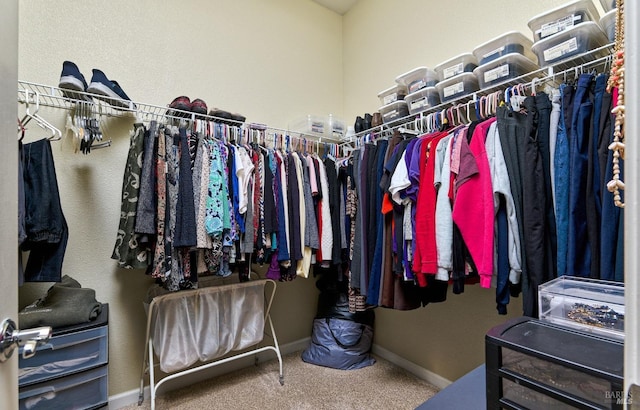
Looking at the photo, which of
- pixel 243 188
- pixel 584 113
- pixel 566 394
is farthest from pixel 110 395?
pixel 584 113

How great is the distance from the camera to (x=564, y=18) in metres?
1.28

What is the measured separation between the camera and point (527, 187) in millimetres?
1193

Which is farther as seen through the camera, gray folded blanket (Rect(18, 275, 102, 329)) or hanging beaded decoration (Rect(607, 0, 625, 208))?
gray folded blanket (Rect(18, 275, 102, 329))

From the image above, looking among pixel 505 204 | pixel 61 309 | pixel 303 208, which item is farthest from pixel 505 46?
pixel 61 309

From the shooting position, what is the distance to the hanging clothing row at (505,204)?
1.06 meters

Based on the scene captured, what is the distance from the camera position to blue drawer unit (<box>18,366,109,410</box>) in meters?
1.36

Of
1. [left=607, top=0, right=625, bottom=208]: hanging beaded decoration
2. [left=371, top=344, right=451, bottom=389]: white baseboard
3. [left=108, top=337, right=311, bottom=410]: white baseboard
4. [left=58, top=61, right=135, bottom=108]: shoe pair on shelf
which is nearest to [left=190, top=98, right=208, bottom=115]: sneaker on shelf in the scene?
[left=58, top=61, right=135, bottom=108]: shoe pair on shelf

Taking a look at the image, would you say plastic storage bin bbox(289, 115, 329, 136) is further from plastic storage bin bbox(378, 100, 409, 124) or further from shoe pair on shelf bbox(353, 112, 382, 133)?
plastic storage bin bbox(378, 100, 409, 124)

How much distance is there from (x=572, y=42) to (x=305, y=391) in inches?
90.9

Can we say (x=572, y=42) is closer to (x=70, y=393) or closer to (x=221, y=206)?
(x=221, y=206)

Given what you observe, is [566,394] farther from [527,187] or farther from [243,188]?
[243,188]

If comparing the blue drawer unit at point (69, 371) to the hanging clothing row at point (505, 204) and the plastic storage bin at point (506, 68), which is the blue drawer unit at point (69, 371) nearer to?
the hanging clothing row at point (505, 204)

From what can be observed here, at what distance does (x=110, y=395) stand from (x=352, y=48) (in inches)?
125

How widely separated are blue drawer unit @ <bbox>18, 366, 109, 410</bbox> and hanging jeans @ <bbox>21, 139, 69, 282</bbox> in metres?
0.48
